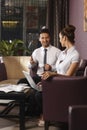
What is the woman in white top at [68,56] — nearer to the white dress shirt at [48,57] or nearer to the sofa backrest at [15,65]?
the white dress shirt at [48,57]

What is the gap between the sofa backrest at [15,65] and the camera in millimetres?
6234

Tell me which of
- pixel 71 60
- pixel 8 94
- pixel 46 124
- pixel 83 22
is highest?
pixel 83 22

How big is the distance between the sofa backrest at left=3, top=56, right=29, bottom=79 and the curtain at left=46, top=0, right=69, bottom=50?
90cm

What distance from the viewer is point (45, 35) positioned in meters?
4.71

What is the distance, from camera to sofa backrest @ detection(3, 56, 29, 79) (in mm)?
6234

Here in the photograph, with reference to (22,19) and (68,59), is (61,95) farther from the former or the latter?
(22,19)

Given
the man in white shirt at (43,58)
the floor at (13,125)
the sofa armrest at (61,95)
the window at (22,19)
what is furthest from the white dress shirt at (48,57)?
the window at (22,19)

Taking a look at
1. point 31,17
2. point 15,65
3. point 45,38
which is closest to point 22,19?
point 31,17

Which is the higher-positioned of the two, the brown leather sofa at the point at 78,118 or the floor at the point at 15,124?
the brown leather sofa at the point at 78,118

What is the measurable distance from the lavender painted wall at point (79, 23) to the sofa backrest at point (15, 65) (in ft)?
3.70

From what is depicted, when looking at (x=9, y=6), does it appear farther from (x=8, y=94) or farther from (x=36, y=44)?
(x=8, y=94)

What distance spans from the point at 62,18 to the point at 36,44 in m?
0.97

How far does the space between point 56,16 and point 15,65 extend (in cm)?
142

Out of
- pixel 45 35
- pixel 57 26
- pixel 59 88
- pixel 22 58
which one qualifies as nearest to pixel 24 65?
pixel 22 58
